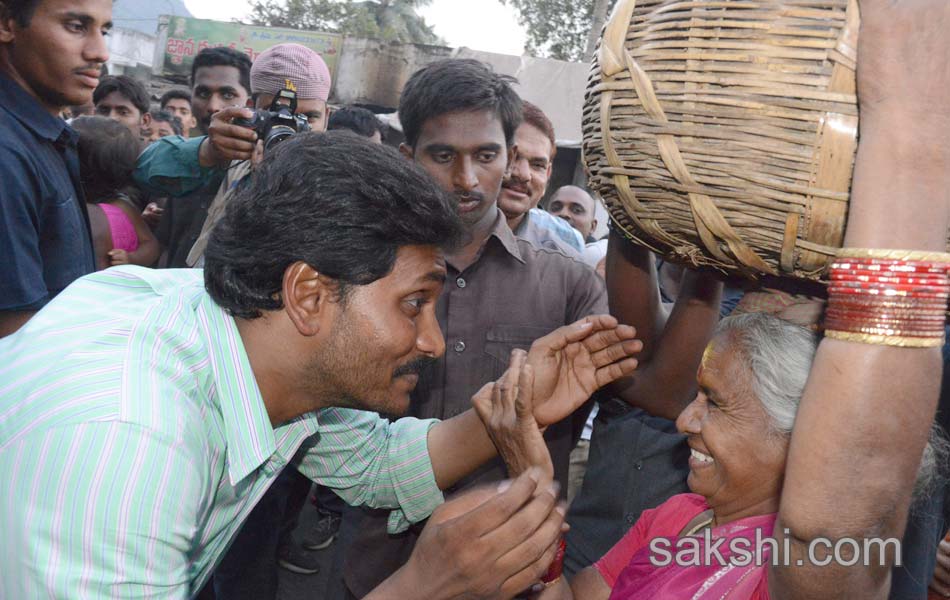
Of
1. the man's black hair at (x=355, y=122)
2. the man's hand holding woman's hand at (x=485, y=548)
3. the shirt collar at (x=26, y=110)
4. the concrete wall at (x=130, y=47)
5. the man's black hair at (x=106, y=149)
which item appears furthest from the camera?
the concrete wall at (x=130, y=47)

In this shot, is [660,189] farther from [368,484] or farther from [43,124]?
[43,124]

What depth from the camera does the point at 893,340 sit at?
968mm

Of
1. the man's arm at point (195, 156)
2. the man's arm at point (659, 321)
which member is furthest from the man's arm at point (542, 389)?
the man's arm at point (195, 156)

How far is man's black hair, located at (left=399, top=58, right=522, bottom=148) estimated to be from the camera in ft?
9.27

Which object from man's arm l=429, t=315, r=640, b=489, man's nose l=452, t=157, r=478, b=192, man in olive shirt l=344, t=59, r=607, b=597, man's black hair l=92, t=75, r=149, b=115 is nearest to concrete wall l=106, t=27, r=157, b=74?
man's black hair l=92, t=75, r=149, b=115

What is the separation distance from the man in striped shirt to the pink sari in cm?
32

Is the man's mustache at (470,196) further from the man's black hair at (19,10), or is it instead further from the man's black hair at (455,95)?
the man's black hair at (19,10)

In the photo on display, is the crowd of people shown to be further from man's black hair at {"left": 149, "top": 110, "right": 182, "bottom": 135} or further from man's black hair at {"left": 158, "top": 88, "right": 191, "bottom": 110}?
man's black hair at {"left": 158, "top": 88, "right": 191, "bottom": 110}

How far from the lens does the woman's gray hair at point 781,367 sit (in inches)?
67.5

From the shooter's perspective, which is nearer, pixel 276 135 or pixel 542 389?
pixel 542 389

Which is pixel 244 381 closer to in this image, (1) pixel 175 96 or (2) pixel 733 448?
(2) pixel 733 448

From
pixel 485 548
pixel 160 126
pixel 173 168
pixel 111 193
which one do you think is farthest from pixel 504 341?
pixel 160 126

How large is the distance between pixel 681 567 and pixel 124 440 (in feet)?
4.02

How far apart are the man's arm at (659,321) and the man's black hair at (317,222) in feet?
1.90
